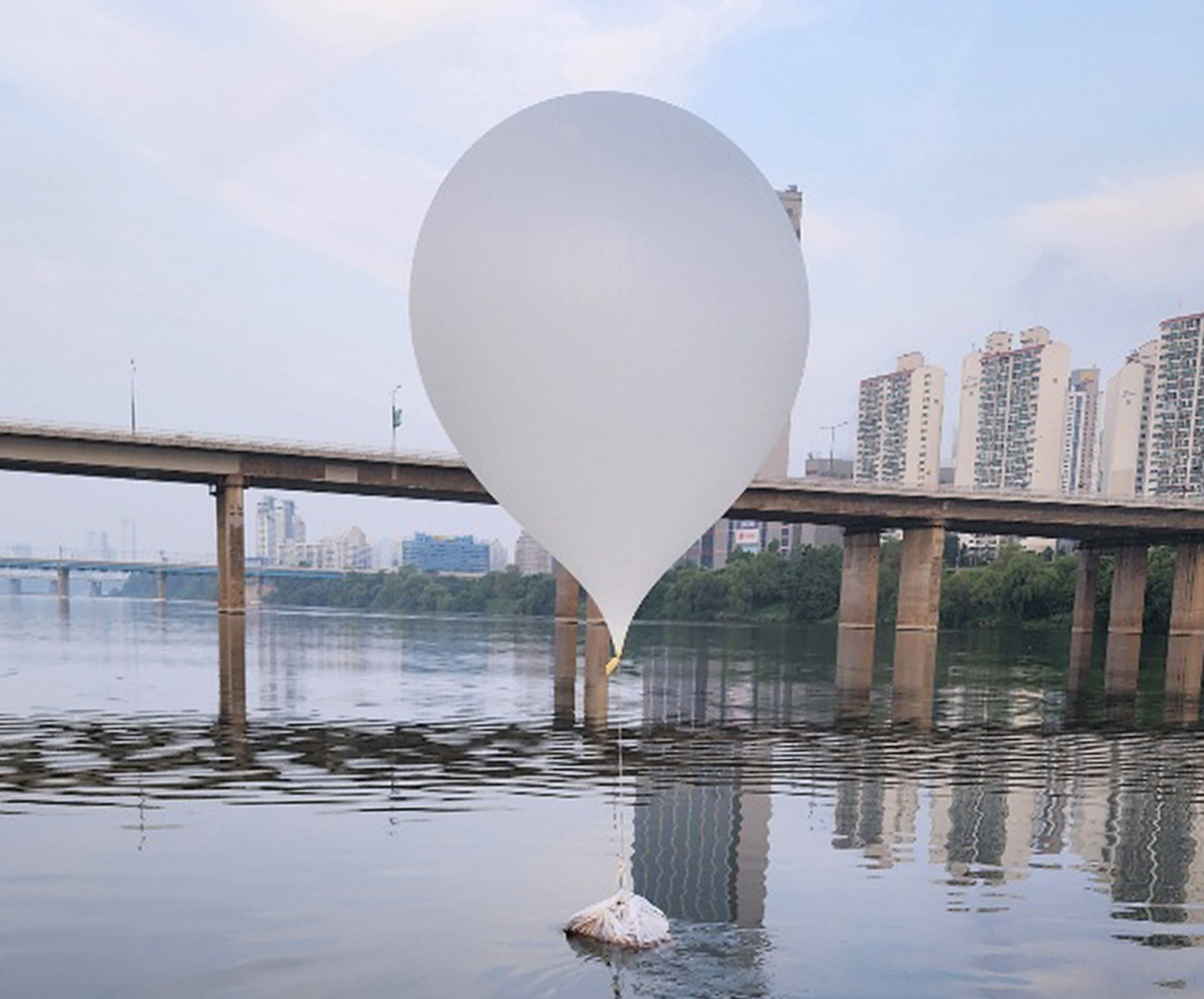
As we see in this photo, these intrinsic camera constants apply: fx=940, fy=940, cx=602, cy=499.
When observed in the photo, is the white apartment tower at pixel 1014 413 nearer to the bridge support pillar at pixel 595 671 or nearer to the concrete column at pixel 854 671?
the concrete column at pixel 854 671

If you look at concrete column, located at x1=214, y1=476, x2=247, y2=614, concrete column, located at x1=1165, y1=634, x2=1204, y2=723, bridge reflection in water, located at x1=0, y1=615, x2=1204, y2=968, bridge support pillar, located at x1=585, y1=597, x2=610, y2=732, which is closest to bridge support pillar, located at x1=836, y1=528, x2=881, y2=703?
bridge support pillar, located at x1=585, y1=597, x2=610, y2=732

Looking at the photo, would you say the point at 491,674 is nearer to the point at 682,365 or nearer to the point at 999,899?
the point at 999,899

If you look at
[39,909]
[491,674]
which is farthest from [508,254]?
[491,674]

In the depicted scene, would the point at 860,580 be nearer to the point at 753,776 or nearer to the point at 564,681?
the point at 564,681

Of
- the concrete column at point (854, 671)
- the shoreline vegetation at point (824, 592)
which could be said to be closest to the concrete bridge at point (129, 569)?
the shoreline vegetation at point (824, 592)

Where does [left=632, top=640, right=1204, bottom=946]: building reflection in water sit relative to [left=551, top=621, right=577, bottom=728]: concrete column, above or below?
above

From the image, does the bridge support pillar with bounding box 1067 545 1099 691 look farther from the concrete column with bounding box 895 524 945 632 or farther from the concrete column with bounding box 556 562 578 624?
the concrete column with bounding box 556 562 578 624

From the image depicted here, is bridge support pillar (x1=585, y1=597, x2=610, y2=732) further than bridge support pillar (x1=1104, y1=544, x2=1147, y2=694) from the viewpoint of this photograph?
No
